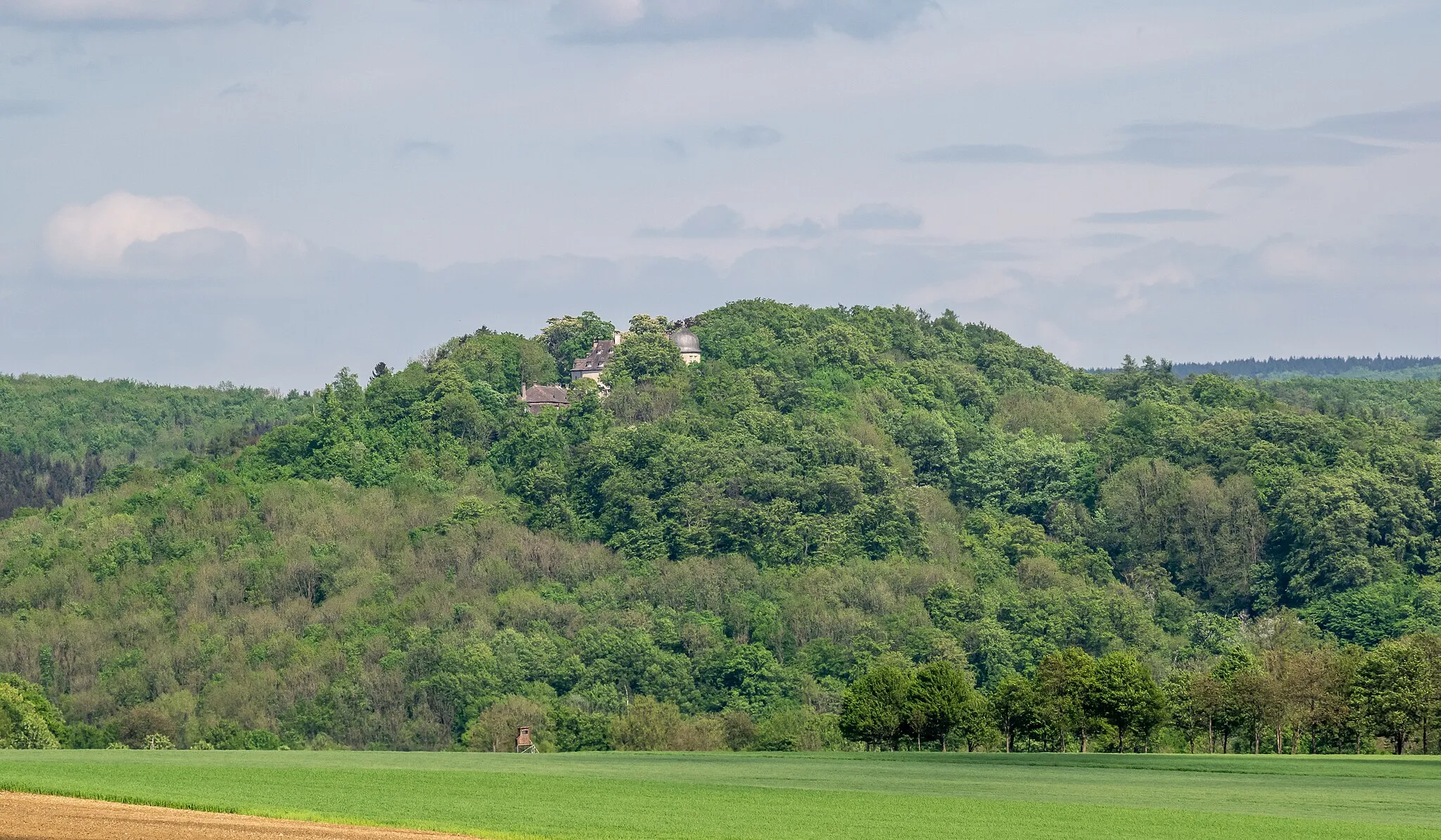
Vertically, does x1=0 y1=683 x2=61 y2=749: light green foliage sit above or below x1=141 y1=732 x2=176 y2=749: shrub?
above

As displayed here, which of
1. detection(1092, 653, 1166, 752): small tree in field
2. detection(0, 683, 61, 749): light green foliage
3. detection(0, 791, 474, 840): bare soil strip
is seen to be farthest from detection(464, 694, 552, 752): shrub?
detection(0, 791, 474, 840): bare soil strip

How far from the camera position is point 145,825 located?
60688mm

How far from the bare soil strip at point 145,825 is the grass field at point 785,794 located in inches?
83.6

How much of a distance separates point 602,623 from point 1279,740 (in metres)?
81.4

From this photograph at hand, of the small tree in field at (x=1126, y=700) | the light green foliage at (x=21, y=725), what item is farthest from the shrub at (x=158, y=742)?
the small tree in field at (x=1126, y=700)

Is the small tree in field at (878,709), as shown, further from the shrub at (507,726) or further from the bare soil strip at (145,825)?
the bare soil strip at (145,825)

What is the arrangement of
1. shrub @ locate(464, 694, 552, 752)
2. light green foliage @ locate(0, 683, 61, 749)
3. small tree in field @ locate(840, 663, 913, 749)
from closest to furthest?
small tree in field @ locate(840, 663, 913, 749), light green foliage @ locate(0, 683, 61, 749), shrub @ locate(464, 694, 552, 752)

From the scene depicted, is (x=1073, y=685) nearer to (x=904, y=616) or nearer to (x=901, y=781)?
(x=901, y=781)

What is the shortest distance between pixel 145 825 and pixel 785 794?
25.7 metres

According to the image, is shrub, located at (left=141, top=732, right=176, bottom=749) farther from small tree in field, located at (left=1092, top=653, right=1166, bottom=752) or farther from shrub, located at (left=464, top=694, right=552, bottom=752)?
small tree in field, located at (left=1092, top=653, right=1166, bottom=752)

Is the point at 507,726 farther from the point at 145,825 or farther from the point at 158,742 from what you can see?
the point at 145,825

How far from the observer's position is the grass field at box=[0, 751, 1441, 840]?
2608 inches

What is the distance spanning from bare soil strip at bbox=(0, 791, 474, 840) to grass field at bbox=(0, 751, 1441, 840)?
2.12 m

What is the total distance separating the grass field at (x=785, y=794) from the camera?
66.2 meters
